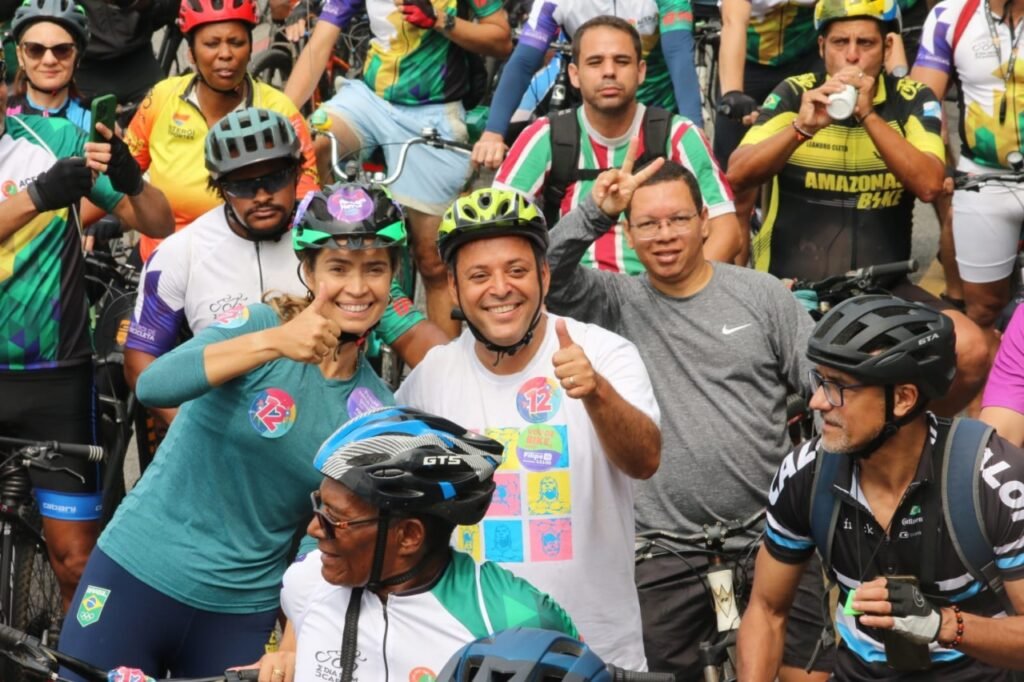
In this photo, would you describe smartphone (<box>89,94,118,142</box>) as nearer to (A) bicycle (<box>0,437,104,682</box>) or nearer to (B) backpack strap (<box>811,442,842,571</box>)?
(A) bicycle (<box>0,437,104,682</box>)

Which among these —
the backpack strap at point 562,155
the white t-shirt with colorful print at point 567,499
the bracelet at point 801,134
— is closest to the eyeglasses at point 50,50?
the backpack strap at point 562,155

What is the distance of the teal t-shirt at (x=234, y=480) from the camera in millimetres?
5418

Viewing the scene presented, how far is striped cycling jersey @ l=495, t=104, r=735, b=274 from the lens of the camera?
759 cm

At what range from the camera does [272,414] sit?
17.8ft

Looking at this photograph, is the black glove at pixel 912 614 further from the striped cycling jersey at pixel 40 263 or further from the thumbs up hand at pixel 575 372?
the striped cycling jersey at pixel 40 263

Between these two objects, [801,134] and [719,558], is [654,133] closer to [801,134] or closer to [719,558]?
[801,134]

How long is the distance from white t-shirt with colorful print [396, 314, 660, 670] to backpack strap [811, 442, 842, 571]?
1.61 feet

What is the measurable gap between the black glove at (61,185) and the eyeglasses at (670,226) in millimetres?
2143

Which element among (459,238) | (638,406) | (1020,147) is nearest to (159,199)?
(459,238)

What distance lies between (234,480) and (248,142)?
1.71 metres

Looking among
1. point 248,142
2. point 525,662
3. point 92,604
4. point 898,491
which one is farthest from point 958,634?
point 248,142

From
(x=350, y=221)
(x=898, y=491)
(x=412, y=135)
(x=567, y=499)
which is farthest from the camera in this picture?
(x=412, y=135)

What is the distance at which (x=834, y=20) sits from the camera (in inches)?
313

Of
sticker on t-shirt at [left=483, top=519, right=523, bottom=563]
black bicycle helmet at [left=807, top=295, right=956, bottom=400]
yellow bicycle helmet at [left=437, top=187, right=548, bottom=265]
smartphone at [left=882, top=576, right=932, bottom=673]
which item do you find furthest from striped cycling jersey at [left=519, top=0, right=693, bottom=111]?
smartphone at [left=882, top=576, right=932, bottom=673]
